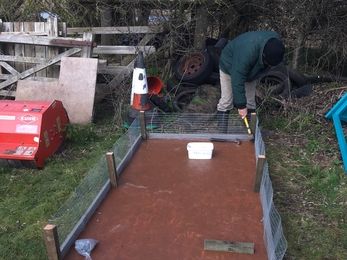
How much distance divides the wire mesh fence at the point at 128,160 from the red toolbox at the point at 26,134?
964 millimetres

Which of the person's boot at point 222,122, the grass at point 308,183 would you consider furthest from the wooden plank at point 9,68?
the grass at point 308,183

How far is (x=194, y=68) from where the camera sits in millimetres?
5934

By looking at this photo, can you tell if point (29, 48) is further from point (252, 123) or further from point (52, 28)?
point (252, 123)

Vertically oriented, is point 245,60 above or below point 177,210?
above

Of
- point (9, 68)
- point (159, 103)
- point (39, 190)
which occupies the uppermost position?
point (9, 68)

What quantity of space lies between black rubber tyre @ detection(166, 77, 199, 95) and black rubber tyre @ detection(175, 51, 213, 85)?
0.28ft


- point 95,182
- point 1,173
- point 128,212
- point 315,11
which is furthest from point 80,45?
point 315,11

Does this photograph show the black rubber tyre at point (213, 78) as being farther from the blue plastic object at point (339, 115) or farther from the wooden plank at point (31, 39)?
the wooden plank at point (31, 39)

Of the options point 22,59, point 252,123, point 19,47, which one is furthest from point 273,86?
point 19,47

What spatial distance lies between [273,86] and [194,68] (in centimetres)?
137

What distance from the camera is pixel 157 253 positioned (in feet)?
7.21

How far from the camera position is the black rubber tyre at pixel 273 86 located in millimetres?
5504

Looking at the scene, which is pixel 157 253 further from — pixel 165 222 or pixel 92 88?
pixel 92 88

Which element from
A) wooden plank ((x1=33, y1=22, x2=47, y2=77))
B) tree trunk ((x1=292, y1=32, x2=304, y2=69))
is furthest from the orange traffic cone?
tree trunk ((x1=292, y1=32, x2=304, y2=69))
